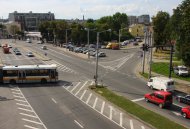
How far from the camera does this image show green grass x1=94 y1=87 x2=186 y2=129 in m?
35.0

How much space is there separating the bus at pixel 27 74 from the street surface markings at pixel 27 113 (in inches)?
252

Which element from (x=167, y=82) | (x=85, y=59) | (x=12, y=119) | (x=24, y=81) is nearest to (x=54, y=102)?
(x=12, y=119)

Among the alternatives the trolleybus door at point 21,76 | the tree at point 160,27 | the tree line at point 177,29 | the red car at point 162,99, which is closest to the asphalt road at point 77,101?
the red car at point 162,99

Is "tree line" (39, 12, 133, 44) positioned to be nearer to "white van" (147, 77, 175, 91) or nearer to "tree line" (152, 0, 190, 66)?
"tree line" (152, 0, 190, 66)

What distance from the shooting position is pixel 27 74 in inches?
2267

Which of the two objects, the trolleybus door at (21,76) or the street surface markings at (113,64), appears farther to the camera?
the street surface markings at (113,64)

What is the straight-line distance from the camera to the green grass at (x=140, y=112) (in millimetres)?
34950

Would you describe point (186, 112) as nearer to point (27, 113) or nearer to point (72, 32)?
point (27, 113)

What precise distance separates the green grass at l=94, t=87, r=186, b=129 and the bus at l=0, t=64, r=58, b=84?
11.4 metres

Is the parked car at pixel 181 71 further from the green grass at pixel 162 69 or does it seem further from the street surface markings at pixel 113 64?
the street surface markings at pixel 113 64

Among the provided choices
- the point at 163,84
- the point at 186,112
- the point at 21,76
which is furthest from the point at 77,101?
the point at 21,76

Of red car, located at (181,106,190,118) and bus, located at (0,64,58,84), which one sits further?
bus, located at (0,64,58,84)

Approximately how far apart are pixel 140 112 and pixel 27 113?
43.3 feet

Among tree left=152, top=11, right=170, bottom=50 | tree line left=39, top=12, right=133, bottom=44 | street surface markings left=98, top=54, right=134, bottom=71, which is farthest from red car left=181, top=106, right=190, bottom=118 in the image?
tree line left=39, top=12, right=133, bottom=44
